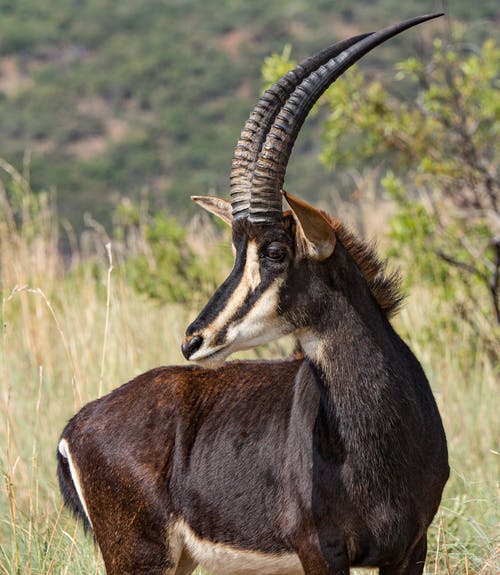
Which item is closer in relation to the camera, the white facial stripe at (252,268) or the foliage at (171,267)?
the white facial stripe at (252,268)

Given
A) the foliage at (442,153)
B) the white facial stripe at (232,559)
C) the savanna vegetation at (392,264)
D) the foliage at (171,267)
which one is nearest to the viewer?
the white facial stripe at (232,559)

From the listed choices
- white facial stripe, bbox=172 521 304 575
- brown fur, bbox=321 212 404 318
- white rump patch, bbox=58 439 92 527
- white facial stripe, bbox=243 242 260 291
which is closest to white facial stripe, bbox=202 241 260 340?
white facial stripe, bbox=243 242 260 291

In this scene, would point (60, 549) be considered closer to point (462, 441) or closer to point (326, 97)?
point (462, 441)

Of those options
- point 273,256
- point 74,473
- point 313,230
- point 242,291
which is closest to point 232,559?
point 74,473

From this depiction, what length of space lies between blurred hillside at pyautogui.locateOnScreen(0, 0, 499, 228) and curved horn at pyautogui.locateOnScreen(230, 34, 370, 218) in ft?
90.2

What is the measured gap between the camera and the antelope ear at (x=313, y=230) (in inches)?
141

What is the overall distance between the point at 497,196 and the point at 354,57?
190 inches

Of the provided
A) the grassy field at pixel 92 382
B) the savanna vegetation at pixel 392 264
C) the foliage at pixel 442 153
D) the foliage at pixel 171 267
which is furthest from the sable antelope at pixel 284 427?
the foliage at pixel 171 267

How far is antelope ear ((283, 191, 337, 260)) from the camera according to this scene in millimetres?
3572

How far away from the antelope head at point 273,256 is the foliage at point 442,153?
12.7 feet

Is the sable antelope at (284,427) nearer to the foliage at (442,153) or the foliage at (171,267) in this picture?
the foliage at (442,153)

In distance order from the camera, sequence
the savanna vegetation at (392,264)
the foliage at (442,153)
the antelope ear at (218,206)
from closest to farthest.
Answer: the antelope ear at (218,206)
the savanna vegetation at (392,264)
the foliage at (442,153)

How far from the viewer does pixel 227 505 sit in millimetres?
3967

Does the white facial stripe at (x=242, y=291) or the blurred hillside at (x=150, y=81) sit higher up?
the blurred hillside at (x=150, y=81)
